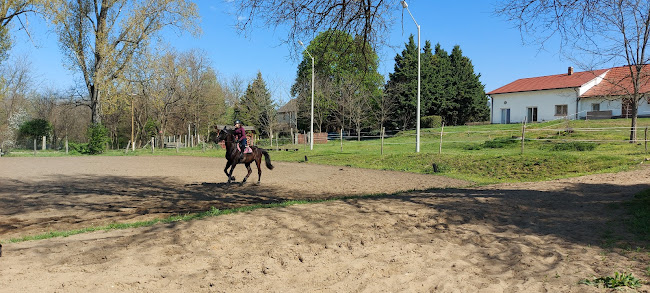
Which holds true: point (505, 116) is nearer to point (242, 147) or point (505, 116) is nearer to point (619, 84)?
point (619, 84)

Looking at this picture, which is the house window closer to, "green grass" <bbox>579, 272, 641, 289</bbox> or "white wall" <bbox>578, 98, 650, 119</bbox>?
"white wall" <bbox>578, 98, 650, 119</bbox>

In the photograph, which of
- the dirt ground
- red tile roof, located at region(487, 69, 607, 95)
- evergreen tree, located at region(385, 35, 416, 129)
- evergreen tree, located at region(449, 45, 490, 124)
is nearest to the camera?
the dirt ground

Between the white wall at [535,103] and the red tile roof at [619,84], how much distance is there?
71.9 inches

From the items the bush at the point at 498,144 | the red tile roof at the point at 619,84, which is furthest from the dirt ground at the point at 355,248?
the bush at the point at 498,144

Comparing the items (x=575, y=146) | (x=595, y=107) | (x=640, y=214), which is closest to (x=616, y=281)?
(x=640, y=214)

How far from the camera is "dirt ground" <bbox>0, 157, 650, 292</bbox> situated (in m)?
4.48

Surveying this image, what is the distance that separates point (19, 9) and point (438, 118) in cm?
4573

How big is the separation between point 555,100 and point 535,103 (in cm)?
221

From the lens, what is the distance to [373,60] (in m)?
9.90

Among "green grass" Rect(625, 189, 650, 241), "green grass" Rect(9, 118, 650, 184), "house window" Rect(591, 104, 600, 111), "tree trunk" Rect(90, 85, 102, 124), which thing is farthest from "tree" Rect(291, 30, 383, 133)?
"green grass" Rect(625, 189, 650, 241)

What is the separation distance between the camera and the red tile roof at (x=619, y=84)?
18406 mm

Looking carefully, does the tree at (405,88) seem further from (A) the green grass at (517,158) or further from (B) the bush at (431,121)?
(A) the green grass at (517,158)

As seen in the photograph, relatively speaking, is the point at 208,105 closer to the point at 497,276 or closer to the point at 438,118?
the point at 438,118

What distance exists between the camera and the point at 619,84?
24031 millimetres
